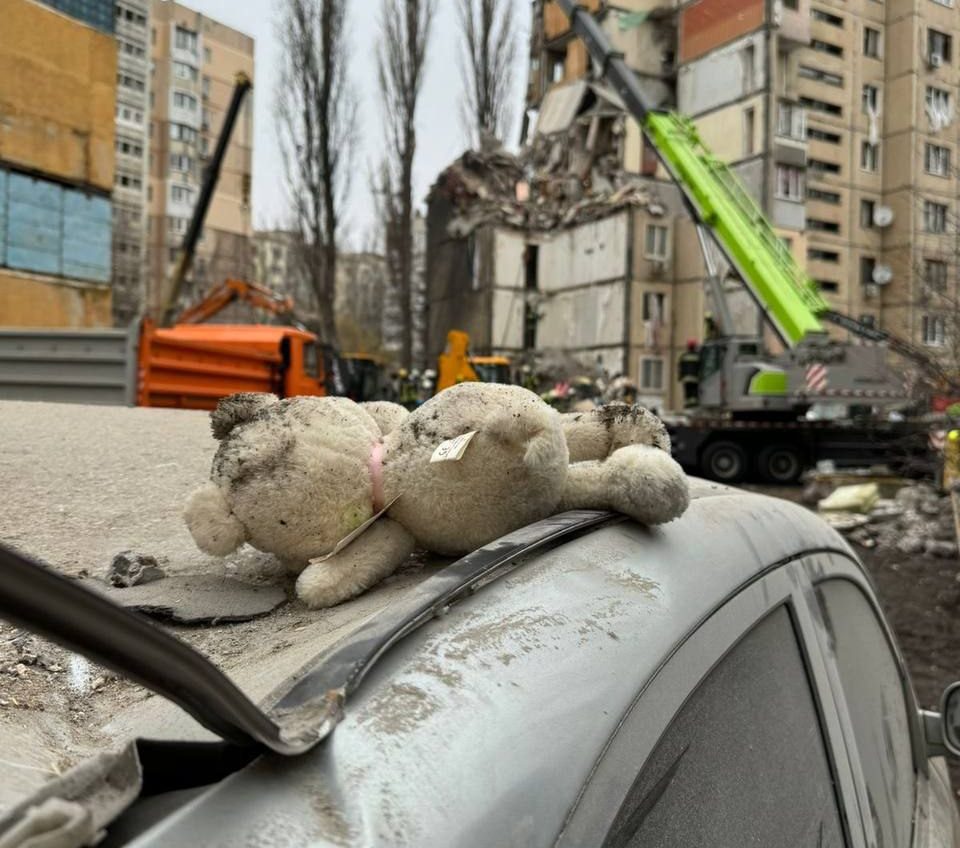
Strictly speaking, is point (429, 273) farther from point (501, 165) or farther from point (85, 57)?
point (85, 57)

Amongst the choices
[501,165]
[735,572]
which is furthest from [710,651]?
[501,165]

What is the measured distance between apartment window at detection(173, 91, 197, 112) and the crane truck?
11.3 m

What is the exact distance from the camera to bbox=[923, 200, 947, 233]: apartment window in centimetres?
843

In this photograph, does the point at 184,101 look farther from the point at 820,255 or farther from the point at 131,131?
the point at 820,255

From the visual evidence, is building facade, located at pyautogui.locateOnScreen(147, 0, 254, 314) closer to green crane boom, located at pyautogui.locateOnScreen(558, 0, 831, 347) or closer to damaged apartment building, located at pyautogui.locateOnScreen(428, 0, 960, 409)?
damaged apartment building, located at pyautogui.locateOnScreen(428, 0, 960, 409)

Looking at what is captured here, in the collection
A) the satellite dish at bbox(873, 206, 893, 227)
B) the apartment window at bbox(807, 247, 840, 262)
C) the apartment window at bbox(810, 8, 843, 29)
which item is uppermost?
the apartment window at bbox(807, 247, 840, 262)

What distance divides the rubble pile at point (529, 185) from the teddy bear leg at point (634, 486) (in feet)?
90.5

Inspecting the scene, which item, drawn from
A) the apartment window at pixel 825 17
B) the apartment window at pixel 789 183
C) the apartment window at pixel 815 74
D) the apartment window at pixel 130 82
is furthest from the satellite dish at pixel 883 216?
the apartment window at pixel 130 82

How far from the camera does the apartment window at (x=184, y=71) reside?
10.2ft

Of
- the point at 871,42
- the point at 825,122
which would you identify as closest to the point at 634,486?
the point at 871,42

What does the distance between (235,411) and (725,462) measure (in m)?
14.5

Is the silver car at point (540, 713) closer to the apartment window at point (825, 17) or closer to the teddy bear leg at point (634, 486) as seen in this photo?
the teddy bear leg at point (634, 486)

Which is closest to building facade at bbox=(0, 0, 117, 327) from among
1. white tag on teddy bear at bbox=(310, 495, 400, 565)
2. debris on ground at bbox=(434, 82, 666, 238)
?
white tag on teddy bear at bbox=(310, 495, 400, 565)

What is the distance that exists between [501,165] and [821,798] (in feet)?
99.8
